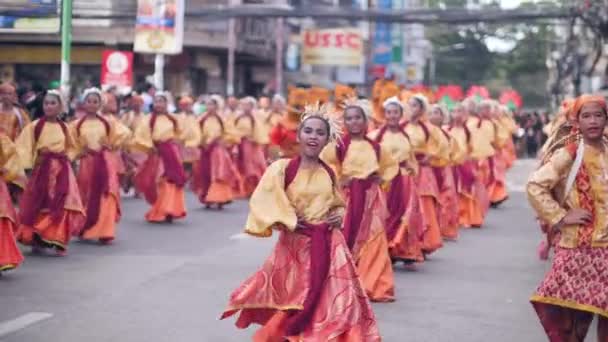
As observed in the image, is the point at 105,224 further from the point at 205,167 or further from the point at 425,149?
the point at 205,167

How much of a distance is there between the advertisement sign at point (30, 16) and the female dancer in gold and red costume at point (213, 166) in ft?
11.0

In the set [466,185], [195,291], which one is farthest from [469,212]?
[195,291]

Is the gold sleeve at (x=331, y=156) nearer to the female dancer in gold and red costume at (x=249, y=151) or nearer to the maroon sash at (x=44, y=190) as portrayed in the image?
the maroon sash at (x=44, y=190)

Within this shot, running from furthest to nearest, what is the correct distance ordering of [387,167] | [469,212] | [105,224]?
[469,212], [105,224], [387,167]

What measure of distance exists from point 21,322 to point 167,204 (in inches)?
338

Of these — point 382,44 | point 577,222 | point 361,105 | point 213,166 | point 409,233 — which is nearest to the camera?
point 577,222

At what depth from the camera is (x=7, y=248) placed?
1120cm

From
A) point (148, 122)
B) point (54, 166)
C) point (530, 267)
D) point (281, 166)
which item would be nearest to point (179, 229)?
point (148, 122)

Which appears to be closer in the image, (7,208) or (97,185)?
(7,208)

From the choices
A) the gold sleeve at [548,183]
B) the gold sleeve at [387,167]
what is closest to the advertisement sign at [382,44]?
the gold sleeve at [387,167]

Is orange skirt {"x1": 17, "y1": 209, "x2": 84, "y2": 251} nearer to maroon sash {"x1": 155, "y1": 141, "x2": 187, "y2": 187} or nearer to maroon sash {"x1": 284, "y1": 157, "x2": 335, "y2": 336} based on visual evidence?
maroon sash {"x1": 155, "y1": 141, "x2": 187, "y2": 187}

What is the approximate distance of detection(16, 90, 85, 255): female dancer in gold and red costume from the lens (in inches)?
529

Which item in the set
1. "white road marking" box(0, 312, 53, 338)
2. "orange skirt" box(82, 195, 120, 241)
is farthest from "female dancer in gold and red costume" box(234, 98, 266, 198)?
"white road marking" box(0, 312, 53, 338)

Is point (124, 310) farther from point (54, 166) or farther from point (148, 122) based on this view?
point (148, 122)
